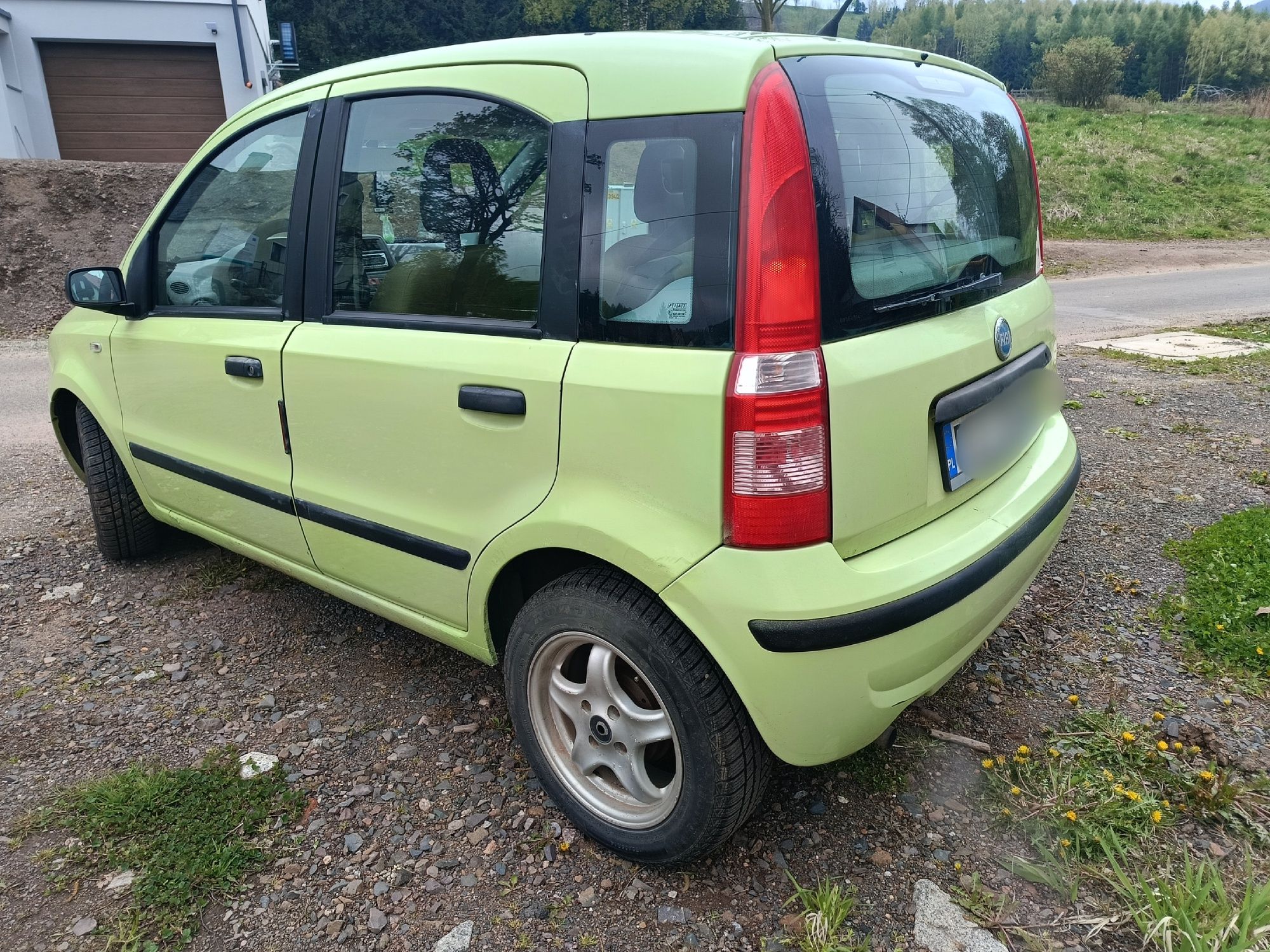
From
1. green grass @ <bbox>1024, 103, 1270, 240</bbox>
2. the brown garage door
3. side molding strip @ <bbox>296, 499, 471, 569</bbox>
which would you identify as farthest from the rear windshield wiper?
the brown garage door

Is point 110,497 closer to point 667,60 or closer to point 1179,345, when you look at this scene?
point 667,60

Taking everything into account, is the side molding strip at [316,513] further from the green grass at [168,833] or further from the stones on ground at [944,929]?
the stones on ground at [944,929]

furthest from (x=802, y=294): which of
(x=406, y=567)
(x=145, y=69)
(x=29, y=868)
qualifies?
(x=145, y=69)

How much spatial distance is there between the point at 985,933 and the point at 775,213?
1.61 m

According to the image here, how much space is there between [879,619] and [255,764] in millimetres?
1847

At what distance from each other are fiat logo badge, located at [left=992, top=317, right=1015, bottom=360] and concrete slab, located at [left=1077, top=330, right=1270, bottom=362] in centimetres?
593

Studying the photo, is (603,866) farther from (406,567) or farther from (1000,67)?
(1000,67)

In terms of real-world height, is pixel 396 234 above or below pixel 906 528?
above

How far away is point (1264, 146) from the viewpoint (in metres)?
22.2

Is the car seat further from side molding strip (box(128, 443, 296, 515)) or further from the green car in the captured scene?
side molding strip (box(128, 443, 296, 515))

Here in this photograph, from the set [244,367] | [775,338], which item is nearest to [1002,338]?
[775,338]

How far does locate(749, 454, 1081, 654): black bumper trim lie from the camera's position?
1.74 m

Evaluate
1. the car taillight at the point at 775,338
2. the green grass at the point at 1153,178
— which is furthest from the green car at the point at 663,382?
the green grass at the point at 1153,178

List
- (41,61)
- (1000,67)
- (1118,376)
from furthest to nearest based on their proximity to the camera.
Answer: (1000,67)
(41,61)
(1118,376)
